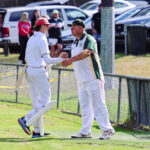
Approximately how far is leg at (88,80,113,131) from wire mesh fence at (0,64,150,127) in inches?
32.0

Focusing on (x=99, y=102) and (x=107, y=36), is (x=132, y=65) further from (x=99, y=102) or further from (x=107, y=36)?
(x=99, y=102)

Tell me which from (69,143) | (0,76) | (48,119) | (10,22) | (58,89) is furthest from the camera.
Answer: (10,22)

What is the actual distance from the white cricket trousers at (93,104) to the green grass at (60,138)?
28 centimetres

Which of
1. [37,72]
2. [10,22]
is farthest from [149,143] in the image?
[10,22]

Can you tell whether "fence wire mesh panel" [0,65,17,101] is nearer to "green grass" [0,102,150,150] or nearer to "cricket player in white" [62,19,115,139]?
"green grass" [0,102,150,150]

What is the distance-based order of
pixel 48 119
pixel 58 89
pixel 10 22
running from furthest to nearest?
pixel 10 22
pixel 58 89
pixel 48 119

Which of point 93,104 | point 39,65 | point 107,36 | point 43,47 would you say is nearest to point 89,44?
point 43,47

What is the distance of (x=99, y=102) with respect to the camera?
9.28 m

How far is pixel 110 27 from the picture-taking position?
51.3ft

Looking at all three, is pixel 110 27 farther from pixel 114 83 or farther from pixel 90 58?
pixel 90 58

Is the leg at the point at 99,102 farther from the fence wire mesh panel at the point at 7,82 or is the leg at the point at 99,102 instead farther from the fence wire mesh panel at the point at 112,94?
the fence wire mesh panel at the point at 7,82

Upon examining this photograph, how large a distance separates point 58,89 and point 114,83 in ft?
6.55

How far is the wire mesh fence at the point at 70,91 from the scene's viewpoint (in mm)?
11938

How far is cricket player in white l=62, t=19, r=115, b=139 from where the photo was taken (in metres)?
9.15
